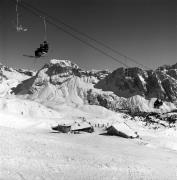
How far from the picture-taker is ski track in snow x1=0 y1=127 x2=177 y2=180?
74.3ft

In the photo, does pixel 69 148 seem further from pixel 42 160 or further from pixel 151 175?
pixel 151 175

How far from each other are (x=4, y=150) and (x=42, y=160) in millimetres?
4310

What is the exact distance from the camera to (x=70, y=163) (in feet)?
85.3

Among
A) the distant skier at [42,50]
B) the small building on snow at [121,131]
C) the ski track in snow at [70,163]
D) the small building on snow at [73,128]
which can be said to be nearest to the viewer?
the ski track in snow at [70,163]

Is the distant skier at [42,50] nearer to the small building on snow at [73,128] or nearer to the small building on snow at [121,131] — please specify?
the small building on snow at [121,131]

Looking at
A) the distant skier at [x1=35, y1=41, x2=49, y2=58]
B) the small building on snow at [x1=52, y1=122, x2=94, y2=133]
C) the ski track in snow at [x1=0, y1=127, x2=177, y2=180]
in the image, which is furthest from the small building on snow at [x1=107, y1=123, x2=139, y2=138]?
the distant skier at [x1=35, y1=41, x2=49, y2=58]

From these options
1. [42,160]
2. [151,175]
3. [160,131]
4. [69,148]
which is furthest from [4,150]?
[160,131]

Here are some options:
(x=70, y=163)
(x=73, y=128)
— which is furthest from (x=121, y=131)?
(x=70, y=163)

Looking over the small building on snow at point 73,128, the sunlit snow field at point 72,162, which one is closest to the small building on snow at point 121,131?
the small building on snow at point 73,128

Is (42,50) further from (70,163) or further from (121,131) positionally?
(121,131)

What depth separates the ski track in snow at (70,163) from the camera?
2264cm

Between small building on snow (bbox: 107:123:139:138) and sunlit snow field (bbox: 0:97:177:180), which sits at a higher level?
small building on snow (bbox: 107:123:139:138)

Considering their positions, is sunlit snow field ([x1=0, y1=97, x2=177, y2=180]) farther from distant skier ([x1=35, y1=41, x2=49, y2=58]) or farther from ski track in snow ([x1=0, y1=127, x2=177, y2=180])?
distant skier ([x1=35, y1=41, x2=49, y2=58])

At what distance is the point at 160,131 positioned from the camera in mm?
69062
